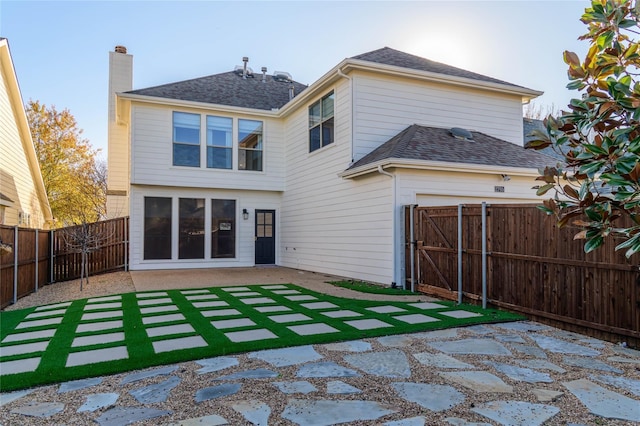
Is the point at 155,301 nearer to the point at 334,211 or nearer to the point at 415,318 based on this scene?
the point at 415,318

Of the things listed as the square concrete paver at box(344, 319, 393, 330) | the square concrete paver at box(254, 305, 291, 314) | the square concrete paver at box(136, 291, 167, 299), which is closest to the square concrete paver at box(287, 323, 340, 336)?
the square concrete paver at box(344, 319, 393, 330)

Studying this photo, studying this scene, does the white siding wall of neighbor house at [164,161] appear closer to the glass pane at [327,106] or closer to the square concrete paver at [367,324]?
the glass pane at [327,106]

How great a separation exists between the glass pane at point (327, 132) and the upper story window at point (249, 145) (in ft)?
10.2

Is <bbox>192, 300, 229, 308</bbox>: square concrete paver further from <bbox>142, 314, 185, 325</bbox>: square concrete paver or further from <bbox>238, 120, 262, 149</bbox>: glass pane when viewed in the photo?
<bbox>238, 120, 262, 149</bbox>: glass pane

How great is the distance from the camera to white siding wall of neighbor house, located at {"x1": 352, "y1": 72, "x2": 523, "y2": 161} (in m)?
9.75

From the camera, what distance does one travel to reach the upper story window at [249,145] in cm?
1321

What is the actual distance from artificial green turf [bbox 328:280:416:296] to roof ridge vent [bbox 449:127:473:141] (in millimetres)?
4246

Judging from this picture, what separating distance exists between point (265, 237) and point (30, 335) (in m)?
8.89

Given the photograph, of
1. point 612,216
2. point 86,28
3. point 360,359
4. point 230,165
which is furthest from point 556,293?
point 86,28

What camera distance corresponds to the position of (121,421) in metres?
2.76

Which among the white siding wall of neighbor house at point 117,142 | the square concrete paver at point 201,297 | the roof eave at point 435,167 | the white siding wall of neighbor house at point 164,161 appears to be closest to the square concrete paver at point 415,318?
the roof eave at point 435,167

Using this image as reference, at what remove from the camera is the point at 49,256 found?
10.5m

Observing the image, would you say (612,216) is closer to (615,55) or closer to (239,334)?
(615,55)

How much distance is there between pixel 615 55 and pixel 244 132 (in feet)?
39.4
